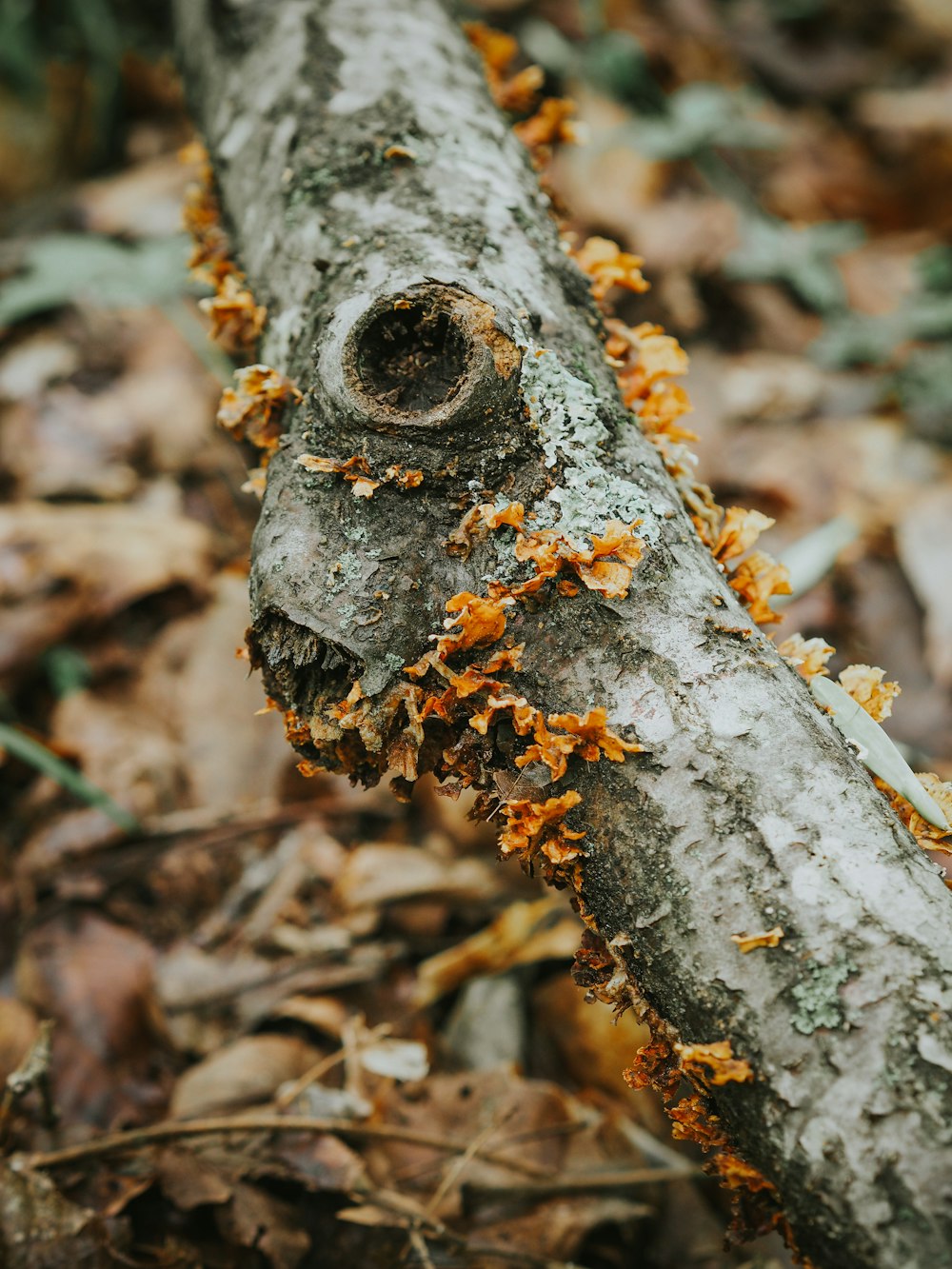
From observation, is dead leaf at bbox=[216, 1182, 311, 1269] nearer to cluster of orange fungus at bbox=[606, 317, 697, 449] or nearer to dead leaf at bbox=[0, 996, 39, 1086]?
dead leaf at bbox=[0, 996, 39, 1086]

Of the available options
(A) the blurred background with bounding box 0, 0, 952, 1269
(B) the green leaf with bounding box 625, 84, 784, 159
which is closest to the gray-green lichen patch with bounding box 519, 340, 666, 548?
(A) the blurred background with bounding box 0, 0, 952, 1269

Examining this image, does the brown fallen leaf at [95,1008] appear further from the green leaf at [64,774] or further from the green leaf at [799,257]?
the green leaf at [799,257]

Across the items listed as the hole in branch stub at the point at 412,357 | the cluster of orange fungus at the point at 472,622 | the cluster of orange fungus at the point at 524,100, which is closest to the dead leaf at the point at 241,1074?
the cluster of orange fungus at the point at 472,622

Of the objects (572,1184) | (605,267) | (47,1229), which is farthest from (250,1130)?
(605,267)

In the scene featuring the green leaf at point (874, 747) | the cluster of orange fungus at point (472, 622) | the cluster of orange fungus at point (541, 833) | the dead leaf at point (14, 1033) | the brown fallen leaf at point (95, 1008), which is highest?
the cluster of orange fungus at point (472, 622)

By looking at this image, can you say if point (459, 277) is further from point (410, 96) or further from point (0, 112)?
point (0, 112)

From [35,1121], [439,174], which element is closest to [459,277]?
→ [439,174]
